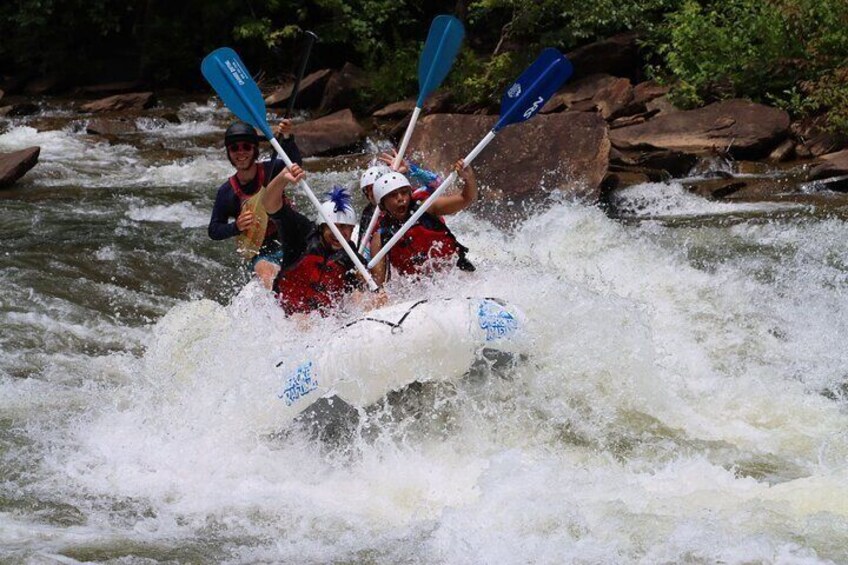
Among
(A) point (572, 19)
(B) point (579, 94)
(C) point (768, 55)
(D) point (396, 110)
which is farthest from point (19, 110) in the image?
(C) point (768, 55)

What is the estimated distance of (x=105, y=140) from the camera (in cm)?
1363

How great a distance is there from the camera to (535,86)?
5840mm

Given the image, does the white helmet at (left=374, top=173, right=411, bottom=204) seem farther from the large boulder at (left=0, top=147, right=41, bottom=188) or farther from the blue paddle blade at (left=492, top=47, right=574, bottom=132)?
the large boulder at (left=0, top=147, right=41, bottom=188)

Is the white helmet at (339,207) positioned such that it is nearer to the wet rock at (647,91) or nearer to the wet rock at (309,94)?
the wet rock at (647,91)

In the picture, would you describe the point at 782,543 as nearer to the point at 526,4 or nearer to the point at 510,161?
the point at 510,161

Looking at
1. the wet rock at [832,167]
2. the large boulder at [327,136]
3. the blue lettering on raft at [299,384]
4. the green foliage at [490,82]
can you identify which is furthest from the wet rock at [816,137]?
the blue lettering on raft at [299,384]

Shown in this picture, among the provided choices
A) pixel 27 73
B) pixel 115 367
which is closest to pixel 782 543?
pixel 115 367

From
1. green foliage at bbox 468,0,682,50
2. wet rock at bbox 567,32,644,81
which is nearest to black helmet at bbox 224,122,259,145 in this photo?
green foliage at bbox 468,0,682,50

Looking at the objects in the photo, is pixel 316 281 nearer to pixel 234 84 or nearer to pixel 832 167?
pixel 234 84

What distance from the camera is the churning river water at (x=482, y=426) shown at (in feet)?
13.2

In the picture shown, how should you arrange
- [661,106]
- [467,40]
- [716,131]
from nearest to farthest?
[716,131] → [661,106] → [467,40]

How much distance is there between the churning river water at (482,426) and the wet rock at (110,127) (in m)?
6.01

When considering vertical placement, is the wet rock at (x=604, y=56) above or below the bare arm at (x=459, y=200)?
below

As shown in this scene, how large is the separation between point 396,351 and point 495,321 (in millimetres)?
483
